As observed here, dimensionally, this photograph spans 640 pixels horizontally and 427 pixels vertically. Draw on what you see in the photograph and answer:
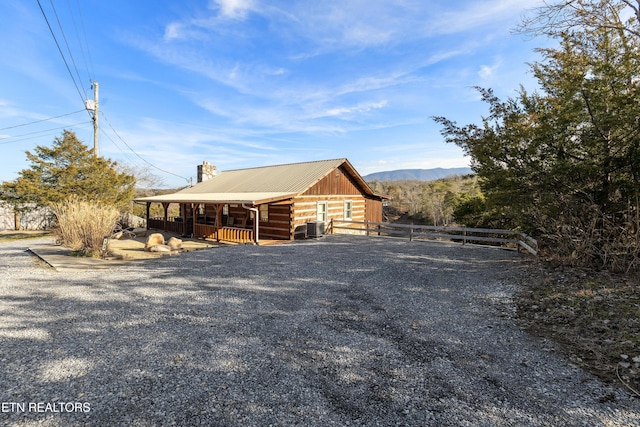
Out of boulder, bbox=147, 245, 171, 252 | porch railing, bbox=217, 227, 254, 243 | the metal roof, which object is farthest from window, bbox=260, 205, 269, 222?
boulder, bbox=147, 245, 171, 252

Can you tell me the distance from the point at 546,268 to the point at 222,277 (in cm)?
813

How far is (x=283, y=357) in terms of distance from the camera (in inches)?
154

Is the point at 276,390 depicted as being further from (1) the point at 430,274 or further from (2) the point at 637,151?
(2) the point at 637,151

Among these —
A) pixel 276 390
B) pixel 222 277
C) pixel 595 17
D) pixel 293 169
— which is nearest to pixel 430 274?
pixel 222 277

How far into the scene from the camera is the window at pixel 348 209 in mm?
19094

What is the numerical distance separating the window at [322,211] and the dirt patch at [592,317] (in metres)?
11.5

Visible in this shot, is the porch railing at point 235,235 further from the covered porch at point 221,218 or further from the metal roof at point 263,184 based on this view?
the metal roof at point 263,184

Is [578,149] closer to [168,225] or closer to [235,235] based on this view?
[235,235]

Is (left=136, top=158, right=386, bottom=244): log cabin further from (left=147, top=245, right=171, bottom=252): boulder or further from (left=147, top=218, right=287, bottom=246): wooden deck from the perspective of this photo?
(left=147, top=245, right=171, bottom=252): boulder

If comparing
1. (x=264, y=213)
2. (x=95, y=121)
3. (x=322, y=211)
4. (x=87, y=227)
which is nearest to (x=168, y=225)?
(x=264, y=213)

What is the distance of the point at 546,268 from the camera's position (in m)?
7.78

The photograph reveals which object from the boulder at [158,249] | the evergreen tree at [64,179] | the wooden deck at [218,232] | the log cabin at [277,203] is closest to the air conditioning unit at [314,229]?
the log cabin at [277,203]

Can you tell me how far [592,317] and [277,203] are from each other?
12478 millimetres

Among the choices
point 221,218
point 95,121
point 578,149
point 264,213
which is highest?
point 95,121
